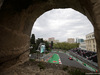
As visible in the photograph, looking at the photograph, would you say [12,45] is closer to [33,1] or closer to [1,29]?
[1,29]

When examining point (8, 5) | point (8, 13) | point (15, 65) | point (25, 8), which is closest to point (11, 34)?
point (8, 13)

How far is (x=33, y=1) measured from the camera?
199cm

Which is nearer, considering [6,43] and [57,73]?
[6,43]

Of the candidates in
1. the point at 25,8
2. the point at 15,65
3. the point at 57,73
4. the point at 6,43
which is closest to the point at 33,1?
the point at 25,8

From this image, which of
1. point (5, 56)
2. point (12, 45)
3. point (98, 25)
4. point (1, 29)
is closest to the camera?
point (98, 25)

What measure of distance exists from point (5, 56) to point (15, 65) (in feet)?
2.09

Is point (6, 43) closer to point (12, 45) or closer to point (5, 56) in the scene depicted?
point (12, 45)

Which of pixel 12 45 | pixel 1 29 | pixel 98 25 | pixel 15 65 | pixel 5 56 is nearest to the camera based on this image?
pixel 98 25

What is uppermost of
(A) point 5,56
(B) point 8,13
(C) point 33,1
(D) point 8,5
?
(C) point 33,1

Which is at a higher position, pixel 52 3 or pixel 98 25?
pixel 52 3

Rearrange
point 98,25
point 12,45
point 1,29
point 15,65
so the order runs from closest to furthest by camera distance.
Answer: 1. point 98,25
2. point 1,29
3. point 12,45
4. point 15,65

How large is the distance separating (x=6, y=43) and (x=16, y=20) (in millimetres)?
775

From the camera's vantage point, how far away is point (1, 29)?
1.63m

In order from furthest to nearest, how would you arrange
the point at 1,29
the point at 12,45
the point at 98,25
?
the point at 12,45 < the point at 1,29 < the point at 98,25
